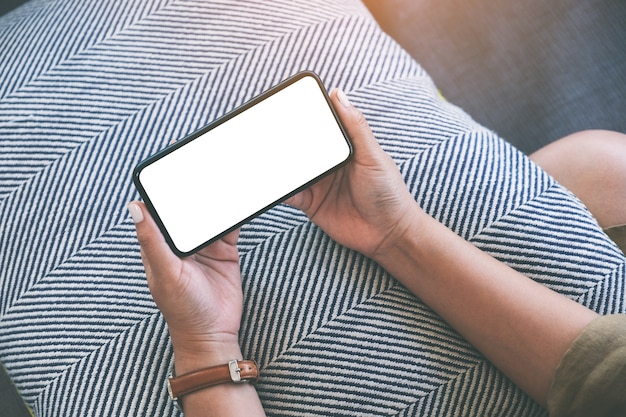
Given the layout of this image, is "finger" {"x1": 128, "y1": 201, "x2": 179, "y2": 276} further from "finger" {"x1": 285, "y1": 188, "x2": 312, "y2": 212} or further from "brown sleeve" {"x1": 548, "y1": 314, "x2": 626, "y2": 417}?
"brown sleeve" {"x1": 548, "y1": 314, "x2": 626, "y2": 417}

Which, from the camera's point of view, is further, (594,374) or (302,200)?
(302,200)

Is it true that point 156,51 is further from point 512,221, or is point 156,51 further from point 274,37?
point 512,221

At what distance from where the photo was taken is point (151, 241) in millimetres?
523

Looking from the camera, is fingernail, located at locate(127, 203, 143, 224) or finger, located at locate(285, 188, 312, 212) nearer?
fingernail, located at locate(127, 203, 143, 224)

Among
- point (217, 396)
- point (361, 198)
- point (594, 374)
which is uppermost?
point (361, 198)

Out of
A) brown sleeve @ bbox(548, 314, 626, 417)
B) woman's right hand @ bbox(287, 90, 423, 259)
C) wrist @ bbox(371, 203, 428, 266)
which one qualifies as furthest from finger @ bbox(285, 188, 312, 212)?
brown sleeve @ bbox(548, 314, 626, 417)

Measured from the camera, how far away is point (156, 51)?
2.27 ft

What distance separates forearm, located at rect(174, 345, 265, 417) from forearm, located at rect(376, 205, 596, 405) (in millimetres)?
223

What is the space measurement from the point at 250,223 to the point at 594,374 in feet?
1.41

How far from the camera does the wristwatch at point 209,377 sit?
1.80 ft

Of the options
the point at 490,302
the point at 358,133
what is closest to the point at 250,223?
the point at 358,133

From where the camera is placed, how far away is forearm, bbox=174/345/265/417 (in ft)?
1.81

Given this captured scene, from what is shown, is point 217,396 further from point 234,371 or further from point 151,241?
point 151,241

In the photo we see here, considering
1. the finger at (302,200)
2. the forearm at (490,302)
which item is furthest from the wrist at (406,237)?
the finger at (302,200)
